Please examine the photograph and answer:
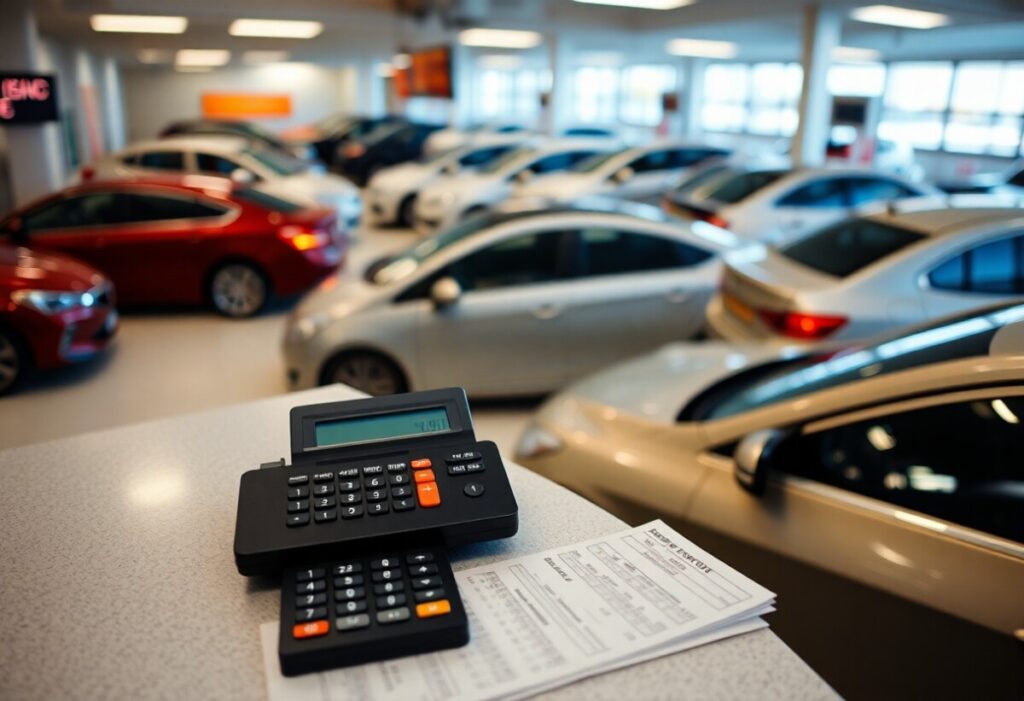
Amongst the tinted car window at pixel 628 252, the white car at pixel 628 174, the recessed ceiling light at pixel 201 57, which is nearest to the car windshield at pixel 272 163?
the white car at pixel 628 174

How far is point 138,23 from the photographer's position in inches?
524

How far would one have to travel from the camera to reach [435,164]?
13.2 metres

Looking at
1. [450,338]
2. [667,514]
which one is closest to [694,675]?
[667,514]

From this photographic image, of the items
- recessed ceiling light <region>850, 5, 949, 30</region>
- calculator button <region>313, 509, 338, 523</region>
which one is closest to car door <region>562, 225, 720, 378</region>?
calculator button <region>313, 509, 338, 523</region>

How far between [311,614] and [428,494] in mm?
261

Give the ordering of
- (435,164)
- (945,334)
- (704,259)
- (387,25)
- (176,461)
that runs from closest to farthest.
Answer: (176,461), (945,334), (704,259), (435,164), (387,25)

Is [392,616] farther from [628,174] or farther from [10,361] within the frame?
[628,174]

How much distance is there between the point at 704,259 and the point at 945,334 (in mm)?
3136

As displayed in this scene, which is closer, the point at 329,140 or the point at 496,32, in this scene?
the point at 496,32

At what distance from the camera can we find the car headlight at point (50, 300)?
5.32 metres

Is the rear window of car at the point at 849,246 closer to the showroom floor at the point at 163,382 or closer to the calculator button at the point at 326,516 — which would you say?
the showroom floor at the point at 163,382

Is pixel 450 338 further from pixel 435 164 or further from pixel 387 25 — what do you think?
pixel 387 25

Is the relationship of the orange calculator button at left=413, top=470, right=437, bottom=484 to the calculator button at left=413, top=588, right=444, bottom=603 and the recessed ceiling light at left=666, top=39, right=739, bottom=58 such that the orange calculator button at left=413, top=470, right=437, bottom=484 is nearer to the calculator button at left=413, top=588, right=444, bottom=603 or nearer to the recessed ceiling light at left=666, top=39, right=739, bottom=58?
the calculator button at left=413, top=588, right=444, bottom=603

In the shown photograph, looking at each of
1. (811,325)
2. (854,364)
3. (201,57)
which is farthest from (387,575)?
(201,57)
